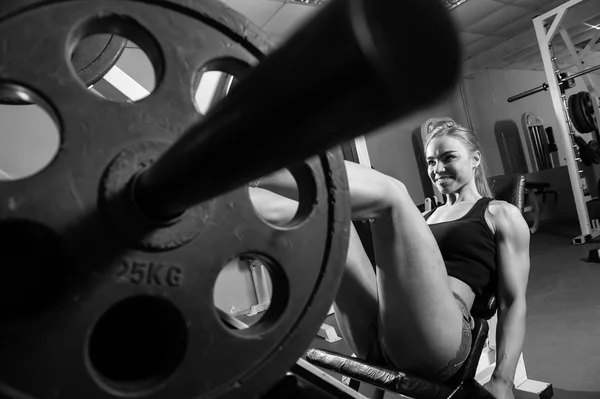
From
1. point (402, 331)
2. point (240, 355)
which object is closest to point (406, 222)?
point (402, 331)

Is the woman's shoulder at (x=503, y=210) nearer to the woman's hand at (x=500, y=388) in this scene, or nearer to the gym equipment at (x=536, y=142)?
the woman's hand at (x=500, y=388)

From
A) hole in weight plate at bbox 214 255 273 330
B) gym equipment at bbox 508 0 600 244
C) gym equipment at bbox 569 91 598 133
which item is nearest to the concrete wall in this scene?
gym equipment at bbox 569 91 598 133

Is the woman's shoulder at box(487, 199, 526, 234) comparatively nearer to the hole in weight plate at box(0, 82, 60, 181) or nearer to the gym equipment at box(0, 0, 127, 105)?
the gym equipment at box(0, 0, 127, 105)

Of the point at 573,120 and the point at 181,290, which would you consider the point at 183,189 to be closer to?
the point at 181,290

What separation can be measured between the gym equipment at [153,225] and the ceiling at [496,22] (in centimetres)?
241

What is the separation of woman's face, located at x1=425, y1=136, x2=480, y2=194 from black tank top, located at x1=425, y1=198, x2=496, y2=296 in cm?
24

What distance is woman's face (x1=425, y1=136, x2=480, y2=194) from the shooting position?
1.52m

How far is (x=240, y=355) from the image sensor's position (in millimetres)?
376

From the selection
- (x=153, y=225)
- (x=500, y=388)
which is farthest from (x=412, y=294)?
(x=153, y=225)

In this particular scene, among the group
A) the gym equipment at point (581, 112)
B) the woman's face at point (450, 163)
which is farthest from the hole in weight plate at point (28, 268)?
the gym equipment at point (581, 112)

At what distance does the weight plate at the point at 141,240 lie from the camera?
1.05 feet

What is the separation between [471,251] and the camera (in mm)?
1218

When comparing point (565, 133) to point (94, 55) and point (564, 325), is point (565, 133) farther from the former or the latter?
point (94, 55)

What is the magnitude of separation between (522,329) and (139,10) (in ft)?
3.92
